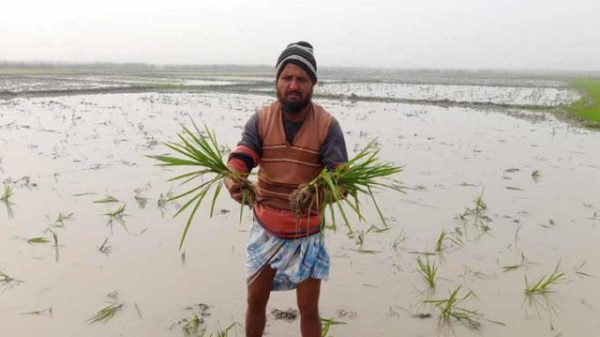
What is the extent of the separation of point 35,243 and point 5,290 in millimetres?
702

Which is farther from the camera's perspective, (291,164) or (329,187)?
(291,164)

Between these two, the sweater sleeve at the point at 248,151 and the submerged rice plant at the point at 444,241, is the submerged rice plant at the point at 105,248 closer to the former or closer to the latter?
the sweater sleeve at the point at 248,151

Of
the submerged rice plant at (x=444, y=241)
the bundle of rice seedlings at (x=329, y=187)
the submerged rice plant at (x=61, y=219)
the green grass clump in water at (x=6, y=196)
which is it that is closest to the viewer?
the bundle of rice seedlings at (x=329, y=187)

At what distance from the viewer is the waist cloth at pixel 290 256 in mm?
2066

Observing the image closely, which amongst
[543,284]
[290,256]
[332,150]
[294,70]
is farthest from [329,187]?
[543,284]

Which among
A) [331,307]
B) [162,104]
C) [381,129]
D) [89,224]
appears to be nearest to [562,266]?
[331,307]

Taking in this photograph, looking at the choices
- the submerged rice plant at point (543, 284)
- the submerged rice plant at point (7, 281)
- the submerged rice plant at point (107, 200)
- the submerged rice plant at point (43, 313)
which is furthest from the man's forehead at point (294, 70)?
the submerged rice plant at point (107, 200)

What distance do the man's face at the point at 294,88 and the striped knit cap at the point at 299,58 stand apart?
0.02 meters

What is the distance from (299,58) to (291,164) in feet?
1.54

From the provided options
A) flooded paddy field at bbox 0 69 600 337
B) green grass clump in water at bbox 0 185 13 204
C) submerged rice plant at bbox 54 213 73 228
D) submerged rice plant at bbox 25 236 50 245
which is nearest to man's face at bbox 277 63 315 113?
flooded paddy field at bbox 0 69 600 337

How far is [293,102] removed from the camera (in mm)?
1972

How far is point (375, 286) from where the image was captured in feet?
10.6

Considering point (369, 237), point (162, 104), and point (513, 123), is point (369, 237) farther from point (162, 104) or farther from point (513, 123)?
point (162, 104)

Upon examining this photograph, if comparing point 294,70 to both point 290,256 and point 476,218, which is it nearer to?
point 290,256
